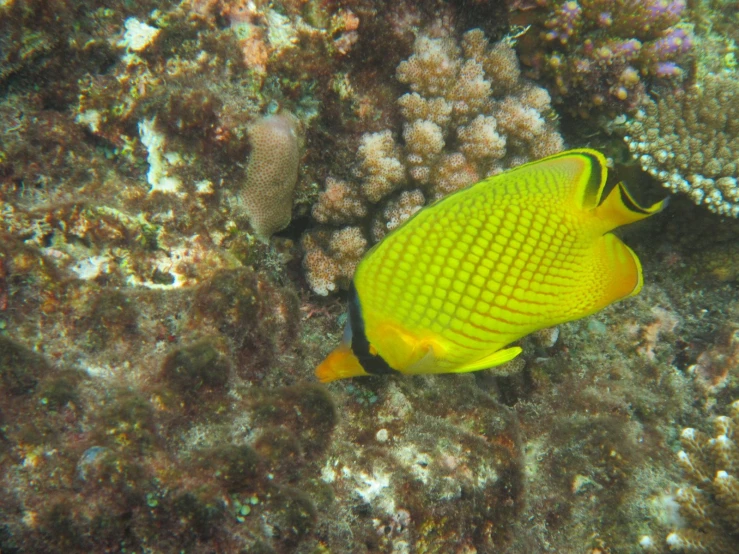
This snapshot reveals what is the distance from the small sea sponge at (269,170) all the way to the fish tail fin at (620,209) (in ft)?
6.04

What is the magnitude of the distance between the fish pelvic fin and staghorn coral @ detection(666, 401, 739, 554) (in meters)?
1.95

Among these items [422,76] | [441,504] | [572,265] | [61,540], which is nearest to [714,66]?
[422,76]

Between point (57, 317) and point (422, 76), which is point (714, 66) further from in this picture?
point (57, 317)

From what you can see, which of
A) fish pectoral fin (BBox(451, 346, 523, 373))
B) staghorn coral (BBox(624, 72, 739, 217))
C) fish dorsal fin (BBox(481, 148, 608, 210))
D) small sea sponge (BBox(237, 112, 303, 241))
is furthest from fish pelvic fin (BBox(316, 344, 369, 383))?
staghorn coral (BBox(624, 72, 739, 217))

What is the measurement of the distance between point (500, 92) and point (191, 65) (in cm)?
229

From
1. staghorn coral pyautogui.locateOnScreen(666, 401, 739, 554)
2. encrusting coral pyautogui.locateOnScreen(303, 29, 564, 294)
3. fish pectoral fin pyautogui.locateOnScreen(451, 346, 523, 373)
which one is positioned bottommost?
staghorn coral pyautogui.locateOnScreen(666, 401, 739, 554)

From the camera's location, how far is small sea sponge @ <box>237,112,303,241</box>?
2.68m

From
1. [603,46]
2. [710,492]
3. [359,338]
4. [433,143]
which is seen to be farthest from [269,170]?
[710,492]

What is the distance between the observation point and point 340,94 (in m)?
2.97

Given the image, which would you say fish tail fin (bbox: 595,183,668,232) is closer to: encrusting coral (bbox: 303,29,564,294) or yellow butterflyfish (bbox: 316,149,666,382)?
yellow butterflyfish (bbox: 316,149,666,382)

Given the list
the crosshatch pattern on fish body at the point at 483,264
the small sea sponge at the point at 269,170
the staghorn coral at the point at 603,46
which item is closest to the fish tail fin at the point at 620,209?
the crosshatch pattern on fish body at the point at 483,264

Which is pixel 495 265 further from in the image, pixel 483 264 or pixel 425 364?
pixel 425 364

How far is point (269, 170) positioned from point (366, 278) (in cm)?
121

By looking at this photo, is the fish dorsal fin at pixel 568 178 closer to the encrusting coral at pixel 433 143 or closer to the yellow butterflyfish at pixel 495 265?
the yellow butterflyfish at pixel 495 265
